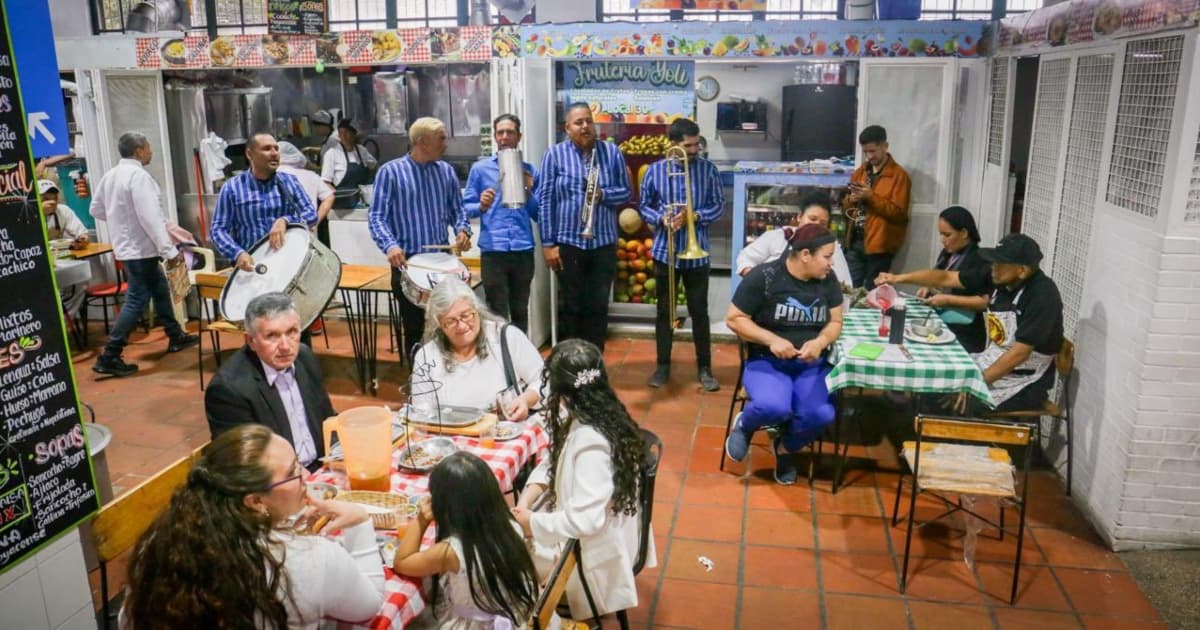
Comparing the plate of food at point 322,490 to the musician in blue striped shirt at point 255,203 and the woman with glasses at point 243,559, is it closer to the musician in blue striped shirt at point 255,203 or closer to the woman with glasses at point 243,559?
the woman with glasses at point 243,559

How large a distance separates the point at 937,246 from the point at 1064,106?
1736 millimetres

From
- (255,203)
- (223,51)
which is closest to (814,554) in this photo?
(255,203)

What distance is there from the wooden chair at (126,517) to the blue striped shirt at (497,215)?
3566 mm

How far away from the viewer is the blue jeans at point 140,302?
7055mm

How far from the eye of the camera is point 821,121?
30.9 feet

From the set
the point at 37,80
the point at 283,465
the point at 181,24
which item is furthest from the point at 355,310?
the point at 283,465

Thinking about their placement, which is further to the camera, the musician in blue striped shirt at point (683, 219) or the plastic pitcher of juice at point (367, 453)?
the musician in blue striped shirt at point (683, 219)

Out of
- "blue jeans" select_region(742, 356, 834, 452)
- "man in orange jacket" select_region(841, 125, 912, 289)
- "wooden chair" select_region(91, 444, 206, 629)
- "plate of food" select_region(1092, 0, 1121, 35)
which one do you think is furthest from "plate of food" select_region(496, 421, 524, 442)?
"man in orange jacket" select_region(841, 125, 912, 289)

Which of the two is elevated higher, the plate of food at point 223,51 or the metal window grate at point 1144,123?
the plate of food at point 223,51

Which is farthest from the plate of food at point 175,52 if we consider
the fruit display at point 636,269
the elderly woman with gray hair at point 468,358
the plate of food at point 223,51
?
the elderly woman with gray hair at point 468,358

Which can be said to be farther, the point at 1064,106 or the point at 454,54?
the point at 454,54

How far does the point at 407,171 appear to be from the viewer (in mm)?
5984

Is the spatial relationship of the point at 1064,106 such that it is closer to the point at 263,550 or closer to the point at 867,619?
the point at 867,619

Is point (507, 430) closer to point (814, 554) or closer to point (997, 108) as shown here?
point (814, 554)
